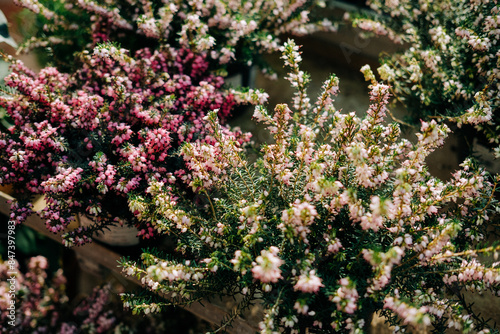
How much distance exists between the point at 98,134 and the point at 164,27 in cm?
73

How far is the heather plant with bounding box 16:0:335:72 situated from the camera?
7.93 ft

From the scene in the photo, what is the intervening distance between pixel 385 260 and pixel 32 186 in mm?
1635

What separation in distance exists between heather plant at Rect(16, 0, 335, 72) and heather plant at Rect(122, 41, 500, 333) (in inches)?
30.1

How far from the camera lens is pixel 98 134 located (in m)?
2.03

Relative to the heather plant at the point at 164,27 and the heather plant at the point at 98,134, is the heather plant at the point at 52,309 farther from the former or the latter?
the heather plant at the point at 164,27

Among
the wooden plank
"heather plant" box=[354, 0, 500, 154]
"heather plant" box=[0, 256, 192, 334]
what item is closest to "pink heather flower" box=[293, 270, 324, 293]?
the wooden plank

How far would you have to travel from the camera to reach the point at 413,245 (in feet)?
5.28

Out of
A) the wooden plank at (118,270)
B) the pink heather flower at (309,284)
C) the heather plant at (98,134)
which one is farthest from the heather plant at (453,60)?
the wooden plank at (118,270)

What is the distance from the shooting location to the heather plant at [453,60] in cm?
202

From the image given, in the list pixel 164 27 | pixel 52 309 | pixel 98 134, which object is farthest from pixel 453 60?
pixel 52 309

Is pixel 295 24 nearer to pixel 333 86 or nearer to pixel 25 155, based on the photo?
pixel 333 86

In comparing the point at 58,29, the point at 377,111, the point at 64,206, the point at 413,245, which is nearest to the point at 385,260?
the point at 413,245

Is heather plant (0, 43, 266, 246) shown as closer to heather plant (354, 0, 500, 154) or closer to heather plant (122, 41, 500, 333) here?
heather plant (122, 41, 500, 333)

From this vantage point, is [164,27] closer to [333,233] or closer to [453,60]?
[333,233]
